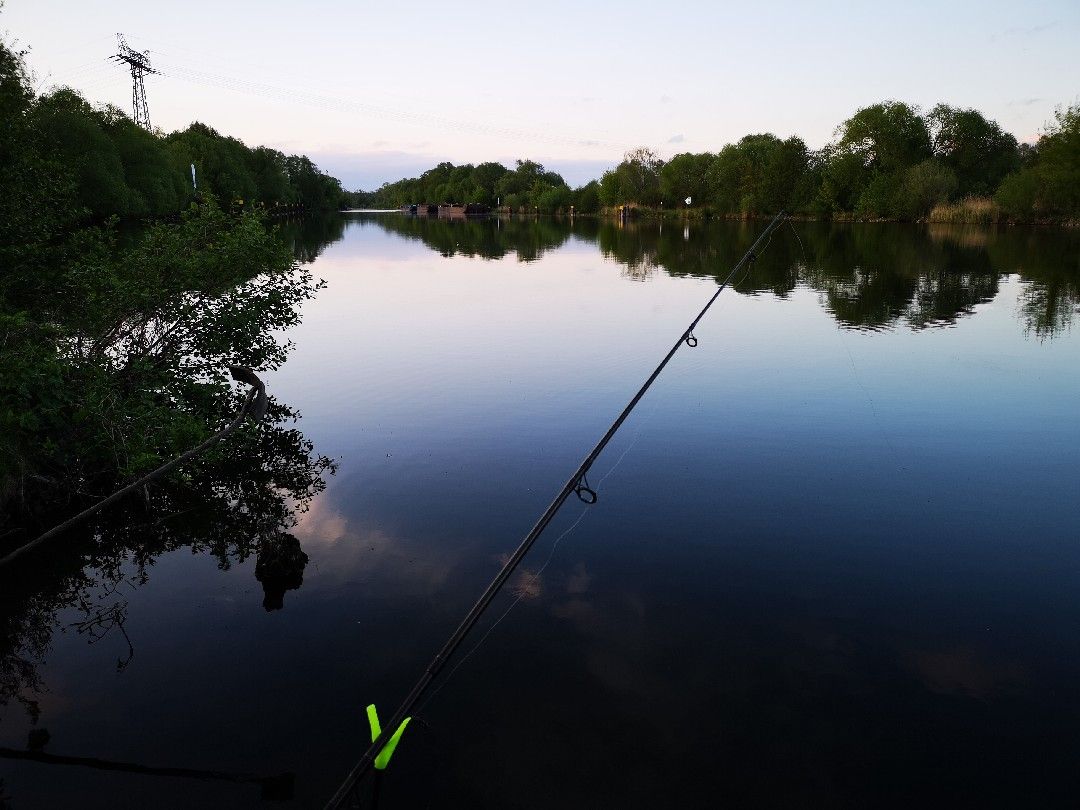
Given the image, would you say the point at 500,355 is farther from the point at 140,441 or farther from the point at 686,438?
the point at 140,441

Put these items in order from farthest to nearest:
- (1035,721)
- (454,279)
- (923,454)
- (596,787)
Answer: (454,279)
(923,454)
(1035,721)
(596,787)

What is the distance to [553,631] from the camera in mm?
8938

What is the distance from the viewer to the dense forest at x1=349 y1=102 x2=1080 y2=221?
291 feet

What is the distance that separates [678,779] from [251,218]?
14.0m

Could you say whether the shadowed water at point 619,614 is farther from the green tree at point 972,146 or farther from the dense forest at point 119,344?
the green tree at point 972,146

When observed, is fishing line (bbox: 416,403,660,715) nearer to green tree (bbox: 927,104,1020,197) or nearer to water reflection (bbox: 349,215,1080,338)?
water reflection (bbox: 349,215,1080,338)

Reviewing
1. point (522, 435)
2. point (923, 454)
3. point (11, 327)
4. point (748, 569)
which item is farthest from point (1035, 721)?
point (11, 327)

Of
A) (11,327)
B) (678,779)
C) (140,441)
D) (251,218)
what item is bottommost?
(678,779)

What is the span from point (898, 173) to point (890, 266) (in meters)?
78.4

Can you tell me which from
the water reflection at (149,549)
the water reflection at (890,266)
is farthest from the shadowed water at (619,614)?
the water reflection at (890,266)

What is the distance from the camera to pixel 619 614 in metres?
9.27

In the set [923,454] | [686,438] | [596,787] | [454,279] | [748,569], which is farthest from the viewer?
[454,279]

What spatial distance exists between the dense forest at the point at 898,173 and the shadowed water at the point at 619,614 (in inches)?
3410

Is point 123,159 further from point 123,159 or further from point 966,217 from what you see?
point 966,217
